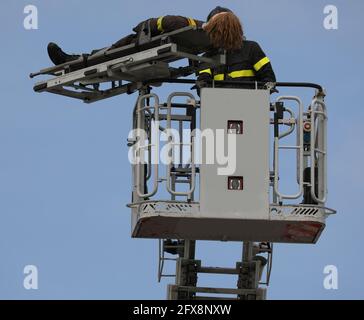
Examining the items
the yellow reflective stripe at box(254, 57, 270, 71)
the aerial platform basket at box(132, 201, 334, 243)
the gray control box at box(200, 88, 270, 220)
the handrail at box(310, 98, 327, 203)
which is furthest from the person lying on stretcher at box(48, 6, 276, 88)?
the aerial platform basket at box(132, 201, 334, 243)

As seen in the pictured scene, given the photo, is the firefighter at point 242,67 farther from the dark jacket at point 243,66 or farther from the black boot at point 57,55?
the black boot at point 57,55

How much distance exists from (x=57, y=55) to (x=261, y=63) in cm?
320

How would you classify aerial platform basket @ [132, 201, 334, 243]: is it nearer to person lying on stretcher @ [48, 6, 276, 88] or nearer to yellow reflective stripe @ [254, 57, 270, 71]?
person lying on stretcher @ [48, 6, 276, 88]

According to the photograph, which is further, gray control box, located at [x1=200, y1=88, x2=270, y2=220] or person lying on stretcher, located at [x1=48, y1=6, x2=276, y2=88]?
person lying on stretcher, located at [x1=48, y1=6, x2=276, y2=88]

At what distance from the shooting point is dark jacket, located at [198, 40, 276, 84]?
41.5m

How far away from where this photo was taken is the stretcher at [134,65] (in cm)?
4069

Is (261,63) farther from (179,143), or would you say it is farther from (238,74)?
(179,143)

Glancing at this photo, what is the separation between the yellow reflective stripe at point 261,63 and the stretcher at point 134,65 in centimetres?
65

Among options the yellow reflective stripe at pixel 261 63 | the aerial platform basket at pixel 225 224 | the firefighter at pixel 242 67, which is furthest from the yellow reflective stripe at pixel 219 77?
the aerial platform basket at pixel 225 224

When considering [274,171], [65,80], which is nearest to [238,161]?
[274,171]

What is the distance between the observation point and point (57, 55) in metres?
42.3

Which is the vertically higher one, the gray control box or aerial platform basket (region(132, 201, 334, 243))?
the gray control box
